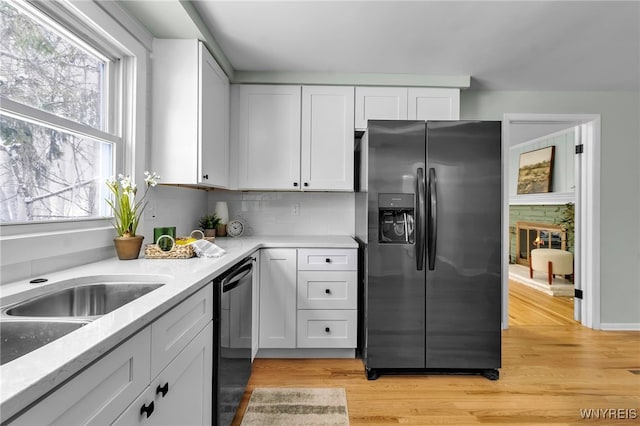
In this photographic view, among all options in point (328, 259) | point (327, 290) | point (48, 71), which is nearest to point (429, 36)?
point (328, 259)

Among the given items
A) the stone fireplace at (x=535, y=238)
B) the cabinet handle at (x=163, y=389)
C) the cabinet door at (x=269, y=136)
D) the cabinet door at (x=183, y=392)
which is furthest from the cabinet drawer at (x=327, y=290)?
the stone fireplace at (x=535, y=238)

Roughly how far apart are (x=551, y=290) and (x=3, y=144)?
5.82 meters

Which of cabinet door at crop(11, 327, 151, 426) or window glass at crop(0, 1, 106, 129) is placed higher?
window glass at crop(0, 1, 106, 129)

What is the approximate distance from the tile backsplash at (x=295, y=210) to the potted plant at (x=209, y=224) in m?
0.28

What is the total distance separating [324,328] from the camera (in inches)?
98.8

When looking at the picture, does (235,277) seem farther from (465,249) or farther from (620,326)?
(620,326)

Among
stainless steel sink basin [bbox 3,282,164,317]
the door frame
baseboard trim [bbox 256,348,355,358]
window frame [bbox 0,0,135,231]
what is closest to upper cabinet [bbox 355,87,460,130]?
the door frame

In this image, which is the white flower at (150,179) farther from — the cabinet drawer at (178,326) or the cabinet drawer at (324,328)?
the cabinet drawer at (324,328)

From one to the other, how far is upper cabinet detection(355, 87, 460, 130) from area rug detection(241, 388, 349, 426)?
6.79ft

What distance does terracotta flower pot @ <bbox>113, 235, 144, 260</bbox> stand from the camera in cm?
171

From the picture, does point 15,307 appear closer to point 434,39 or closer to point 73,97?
point 73,97

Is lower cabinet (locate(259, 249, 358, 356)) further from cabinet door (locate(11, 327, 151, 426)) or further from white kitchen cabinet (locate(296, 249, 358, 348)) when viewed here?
cabinet door (locate(11, 327, 151, 426))

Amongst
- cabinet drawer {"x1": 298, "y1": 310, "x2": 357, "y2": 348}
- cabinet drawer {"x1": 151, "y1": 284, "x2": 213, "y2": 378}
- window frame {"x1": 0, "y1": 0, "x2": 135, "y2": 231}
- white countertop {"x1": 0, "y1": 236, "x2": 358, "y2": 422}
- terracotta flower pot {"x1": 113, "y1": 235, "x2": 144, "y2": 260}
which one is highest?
window frame {"x1": 0, "y1": 0, "x2": 135, "y2": 231}

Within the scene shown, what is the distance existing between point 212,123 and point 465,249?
2.00 metres
